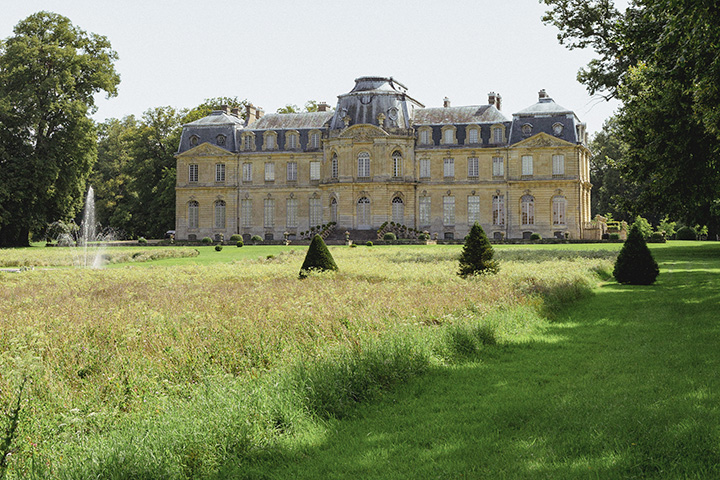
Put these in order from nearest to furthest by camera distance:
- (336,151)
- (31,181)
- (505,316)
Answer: (505,316) < (31,181) < (336,151)

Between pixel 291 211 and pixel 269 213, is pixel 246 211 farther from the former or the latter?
pixel 291 211

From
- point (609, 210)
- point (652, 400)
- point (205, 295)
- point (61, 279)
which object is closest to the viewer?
point (652, 400)

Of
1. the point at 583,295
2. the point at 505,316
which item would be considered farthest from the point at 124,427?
the point at 583,295

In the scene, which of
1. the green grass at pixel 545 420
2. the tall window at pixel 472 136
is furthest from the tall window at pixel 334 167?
the green grass at pixel 545 420

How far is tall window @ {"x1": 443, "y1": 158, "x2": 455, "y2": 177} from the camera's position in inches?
1961

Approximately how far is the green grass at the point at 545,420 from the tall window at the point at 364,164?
40.5 m

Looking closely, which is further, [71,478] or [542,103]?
[542,103]

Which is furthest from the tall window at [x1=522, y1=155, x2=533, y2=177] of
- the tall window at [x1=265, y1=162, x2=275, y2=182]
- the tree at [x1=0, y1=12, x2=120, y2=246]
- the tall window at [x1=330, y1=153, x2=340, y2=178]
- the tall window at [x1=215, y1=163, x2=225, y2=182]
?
the tree at [x1=0, y1=12, x2=120, y2=246]

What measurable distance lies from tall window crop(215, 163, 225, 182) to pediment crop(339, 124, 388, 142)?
33.7 ft

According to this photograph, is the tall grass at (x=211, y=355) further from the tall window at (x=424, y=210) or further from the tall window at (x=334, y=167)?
the tall window at (x=424, y=210)

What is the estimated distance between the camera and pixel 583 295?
13.6 m

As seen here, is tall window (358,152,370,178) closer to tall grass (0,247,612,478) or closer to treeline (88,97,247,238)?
treeline (88,97,247,238)

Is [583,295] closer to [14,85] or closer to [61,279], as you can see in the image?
[61,279]

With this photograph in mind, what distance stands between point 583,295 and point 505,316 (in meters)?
4.78
